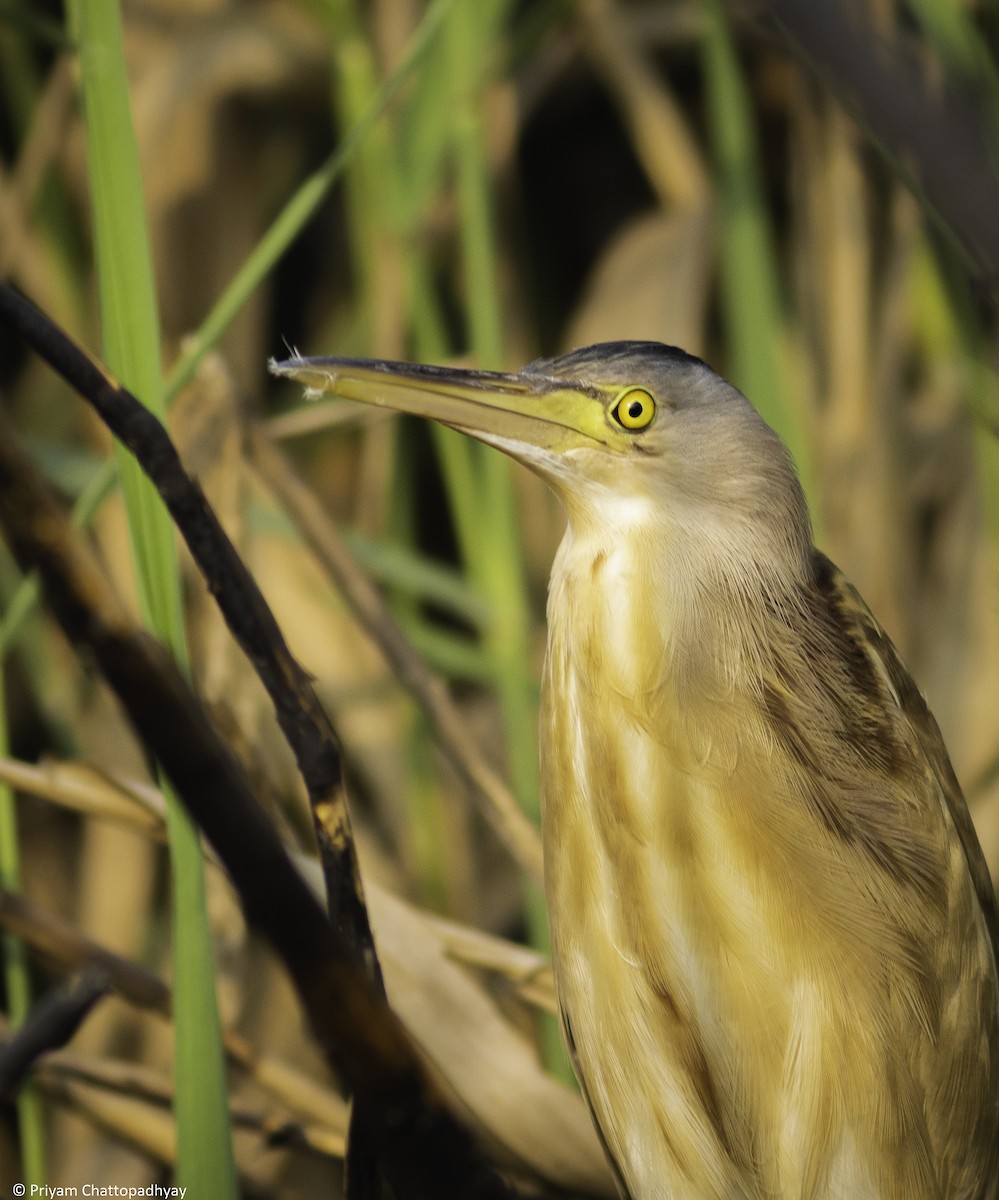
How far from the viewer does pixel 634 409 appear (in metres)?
1.01

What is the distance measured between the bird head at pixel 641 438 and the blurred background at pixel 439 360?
246 mm

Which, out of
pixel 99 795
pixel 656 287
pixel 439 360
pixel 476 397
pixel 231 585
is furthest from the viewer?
pixel 656 287

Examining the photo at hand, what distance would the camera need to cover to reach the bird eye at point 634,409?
1.00 meters

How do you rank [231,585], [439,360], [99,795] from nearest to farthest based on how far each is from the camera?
1. [231,585]
2. [99,795]
3. [439,360]

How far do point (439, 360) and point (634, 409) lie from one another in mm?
546

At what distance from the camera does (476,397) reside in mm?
955

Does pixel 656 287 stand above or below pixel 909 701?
above

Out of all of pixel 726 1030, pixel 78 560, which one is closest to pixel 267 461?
pixel 726 1030

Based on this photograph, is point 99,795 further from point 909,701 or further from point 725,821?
point 909,701

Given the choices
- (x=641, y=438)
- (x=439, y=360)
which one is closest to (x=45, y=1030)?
(x=641, y=438)

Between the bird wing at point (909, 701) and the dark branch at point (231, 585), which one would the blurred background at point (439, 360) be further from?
the dark branch at point (231, 585)

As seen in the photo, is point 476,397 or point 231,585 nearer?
point 231,585
